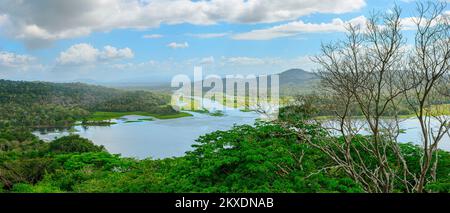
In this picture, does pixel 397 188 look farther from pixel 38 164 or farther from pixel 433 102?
pixel 38 164

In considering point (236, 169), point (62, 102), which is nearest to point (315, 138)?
point (236, 169)

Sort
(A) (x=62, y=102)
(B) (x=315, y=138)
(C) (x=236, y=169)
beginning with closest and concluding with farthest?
(C) (x=236, y=169)
(B) (x=315, y=138)
(A) (x=62, y=102)

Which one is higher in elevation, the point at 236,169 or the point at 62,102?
the point at 62,102

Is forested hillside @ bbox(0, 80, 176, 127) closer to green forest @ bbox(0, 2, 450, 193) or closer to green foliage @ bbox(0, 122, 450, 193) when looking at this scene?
green forest @ bbox(0, 2, 450, 193)

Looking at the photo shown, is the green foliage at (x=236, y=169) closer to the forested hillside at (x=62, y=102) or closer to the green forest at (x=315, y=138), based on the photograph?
the green forest at (x=315, y=138)

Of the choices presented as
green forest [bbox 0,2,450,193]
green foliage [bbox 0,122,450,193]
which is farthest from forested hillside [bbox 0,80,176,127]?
green foliage [bbox 0,122,450,193]

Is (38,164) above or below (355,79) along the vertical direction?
below

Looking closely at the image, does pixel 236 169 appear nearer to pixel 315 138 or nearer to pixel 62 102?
pixel 315 138

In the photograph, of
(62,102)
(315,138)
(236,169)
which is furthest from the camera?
(62,102)
